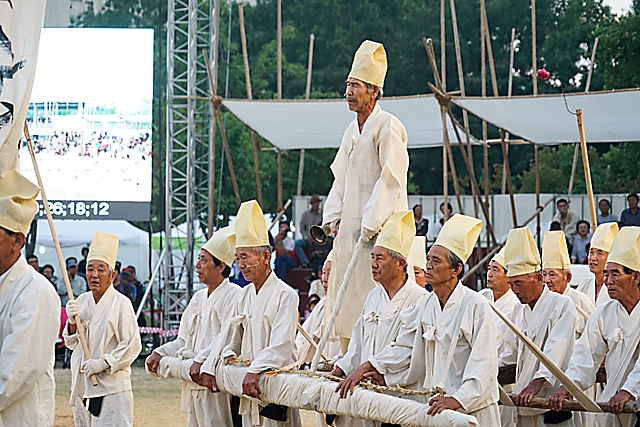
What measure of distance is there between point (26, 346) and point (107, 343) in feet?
9.17

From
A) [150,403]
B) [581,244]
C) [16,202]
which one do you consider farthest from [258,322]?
[581,244]

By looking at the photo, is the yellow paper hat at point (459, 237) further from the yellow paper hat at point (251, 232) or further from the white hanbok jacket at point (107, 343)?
the white hanbok jacket at point (107, 343)

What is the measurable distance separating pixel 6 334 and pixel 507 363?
2996mm

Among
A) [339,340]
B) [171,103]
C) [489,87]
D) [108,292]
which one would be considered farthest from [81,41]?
[489,87]

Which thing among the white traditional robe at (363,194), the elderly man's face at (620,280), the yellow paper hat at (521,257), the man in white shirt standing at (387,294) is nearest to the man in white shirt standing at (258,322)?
the white traditional robe at (363,194)

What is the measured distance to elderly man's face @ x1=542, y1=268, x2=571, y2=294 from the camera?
6652 mm

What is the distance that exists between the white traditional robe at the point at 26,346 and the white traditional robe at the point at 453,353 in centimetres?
165

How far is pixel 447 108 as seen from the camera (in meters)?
10.8

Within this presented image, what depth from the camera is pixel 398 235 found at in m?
5.28

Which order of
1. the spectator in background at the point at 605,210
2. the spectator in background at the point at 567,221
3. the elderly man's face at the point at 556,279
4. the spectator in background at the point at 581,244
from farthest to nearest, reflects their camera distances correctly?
the spectator in background at the point at 567,221 → the spectator in background at the point at 605,210 → the spectator in background at the point at 581,244 → the elderly man's face at the point at 556,279

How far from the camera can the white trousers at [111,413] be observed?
6465 mm

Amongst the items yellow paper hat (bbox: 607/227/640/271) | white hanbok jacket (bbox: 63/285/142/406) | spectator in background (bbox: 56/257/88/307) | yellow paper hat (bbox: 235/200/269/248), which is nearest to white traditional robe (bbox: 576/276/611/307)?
yellow paper hat (bbox: 607/227/640/271)

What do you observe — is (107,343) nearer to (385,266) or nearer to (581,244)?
(385,266)

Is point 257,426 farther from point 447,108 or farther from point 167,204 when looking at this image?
point 167,204
